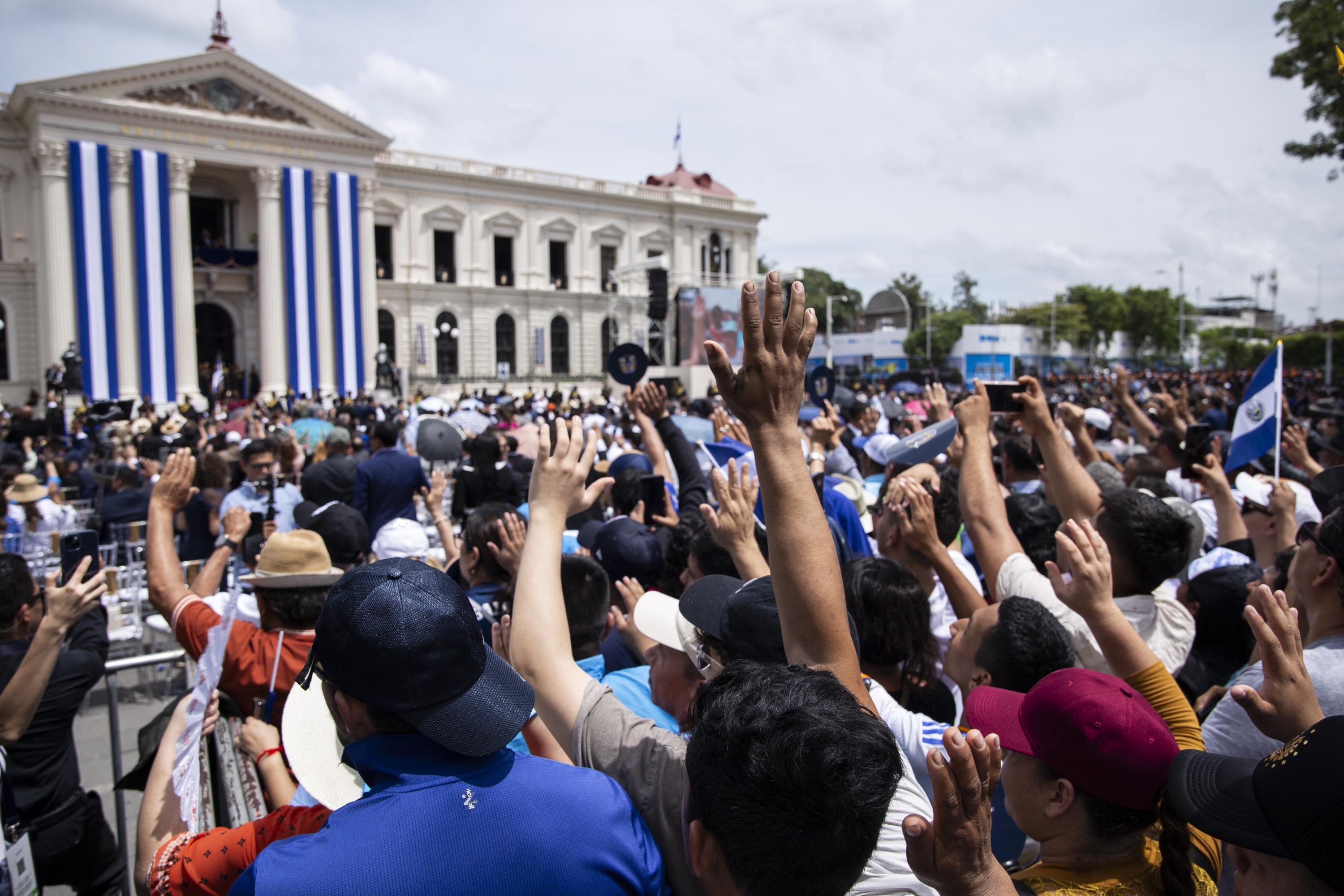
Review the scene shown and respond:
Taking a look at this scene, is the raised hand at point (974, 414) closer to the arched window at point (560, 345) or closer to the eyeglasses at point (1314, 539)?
the eyeglasses at point (1314, 539)

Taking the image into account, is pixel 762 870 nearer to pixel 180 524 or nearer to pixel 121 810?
pixel 121 810

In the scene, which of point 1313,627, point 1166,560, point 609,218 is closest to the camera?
point 1313,627

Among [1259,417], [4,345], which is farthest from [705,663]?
[4,345]

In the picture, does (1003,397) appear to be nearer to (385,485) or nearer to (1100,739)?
(1100,739)

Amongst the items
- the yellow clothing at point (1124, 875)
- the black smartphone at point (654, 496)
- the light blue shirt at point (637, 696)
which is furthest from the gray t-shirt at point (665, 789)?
the black smartphone at point (654, 496)

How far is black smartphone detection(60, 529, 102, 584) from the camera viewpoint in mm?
2617

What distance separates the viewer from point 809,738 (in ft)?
4.17

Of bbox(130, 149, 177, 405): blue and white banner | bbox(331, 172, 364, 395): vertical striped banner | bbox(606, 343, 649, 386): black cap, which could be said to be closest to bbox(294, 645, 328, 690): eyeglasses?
bbox(606, 343, 649, 386): black cap

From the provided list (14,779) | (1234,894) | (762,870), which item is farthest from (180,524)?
(1234,894)

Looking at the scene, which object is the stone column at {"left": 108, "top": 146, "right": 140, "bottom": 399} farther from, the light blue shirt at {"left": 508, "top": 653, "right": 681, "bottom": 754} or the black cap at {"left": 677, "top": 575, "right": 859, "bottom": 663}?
the black cap at {"left": 677, "top": 575, "right": 859, "bottom": 663}

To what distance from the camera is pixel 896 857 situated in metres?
1.56

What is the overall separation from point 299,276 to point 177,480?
31.1m

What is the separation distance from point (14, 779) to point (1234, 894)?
327 centimetres

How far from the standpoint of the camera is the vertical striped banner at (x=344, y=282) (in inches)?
1266
